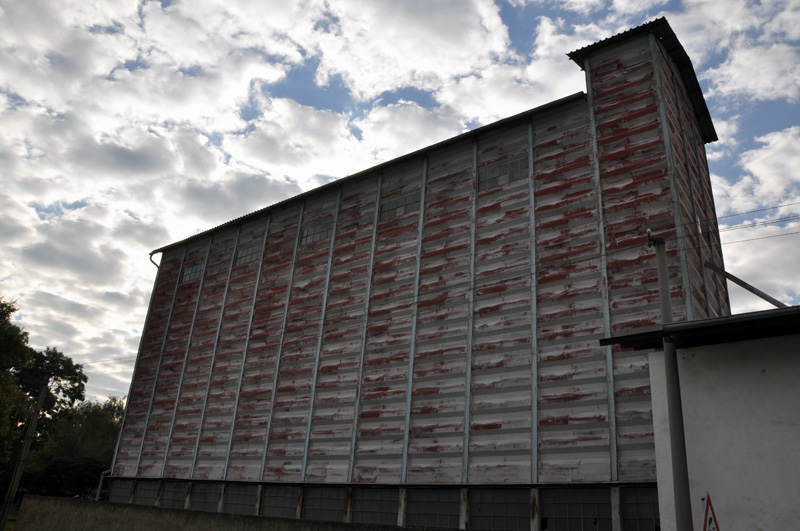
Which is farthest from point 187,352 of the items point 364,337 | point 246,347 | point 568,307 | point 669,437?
point 669,437

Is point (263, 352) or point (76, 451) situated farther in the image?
point (76, 451)

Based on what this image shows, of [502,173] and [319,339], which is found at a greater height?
[502,173]

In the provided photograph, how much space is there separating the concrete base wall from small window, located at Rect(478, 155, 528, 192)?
9.85 m

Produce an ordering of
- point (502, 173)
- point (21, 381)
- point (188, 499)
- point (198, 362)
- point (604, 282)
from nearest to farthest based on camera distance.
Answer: point (604, 282) < point (502, 173) < point (188, 499) < point (198, 362) < point (21, 381)

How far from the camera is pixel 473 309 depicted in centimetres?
1644

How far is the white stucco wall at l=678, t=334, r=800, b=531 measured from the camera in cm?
810

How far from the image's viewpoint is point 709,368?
9.13 metres

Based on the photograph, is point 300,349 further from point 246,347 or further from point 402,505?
point 402,505

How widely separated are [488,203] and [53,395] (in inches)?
1602

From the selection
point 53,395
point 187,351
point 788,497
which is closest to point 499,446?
point 788,497

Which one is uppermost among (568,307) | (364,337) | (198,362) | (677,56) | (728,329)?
(677,56)

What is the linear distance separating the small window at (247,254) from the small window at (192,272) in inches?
94.8

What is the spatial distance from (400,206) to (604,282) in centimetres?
753

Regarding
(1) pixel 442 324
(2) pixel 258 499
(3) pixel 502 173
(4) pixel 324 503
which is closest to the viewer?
(1) pixel 442 324
